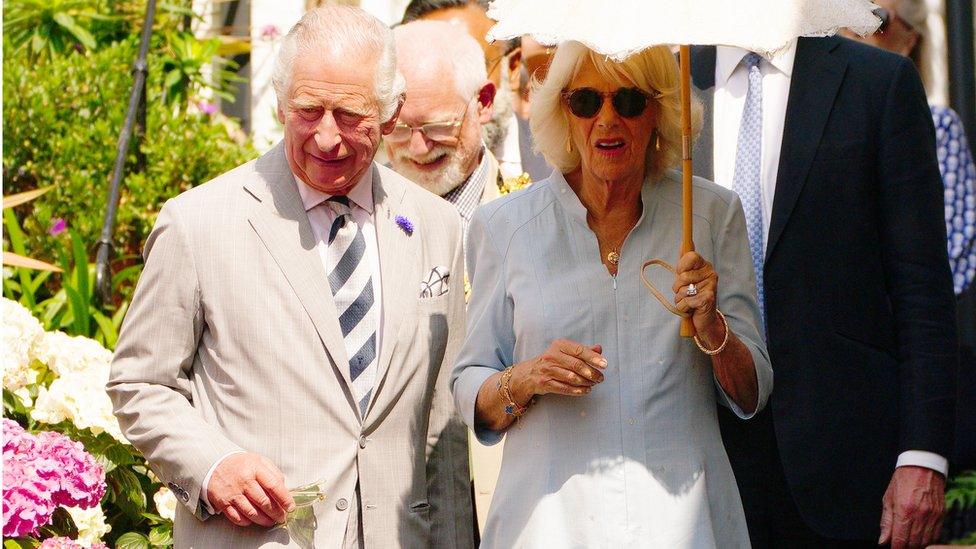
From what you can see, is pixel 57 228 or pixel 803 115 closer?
pixel 803 115

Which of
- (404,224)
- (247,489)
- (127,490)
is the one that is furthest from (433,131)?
(247,489)

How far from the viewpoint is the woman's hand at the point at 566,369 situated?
3422 mm

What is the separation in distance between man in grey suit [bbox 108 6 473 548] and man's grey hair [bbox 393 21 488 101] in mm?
1283

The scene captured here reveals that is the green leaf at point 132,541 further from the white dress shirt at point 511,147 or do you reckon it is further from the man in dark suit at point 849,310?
the man in dark suit at point 849,310

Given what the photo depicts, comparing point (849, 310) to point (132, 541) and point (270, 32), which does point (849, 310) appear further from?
point (270, 32)

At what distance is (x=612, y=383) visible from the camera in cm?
362

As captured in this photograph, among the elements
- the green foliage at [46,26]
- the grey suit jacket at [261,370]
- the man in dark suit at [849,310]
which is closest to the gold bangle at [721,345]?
the man in dark suit at [849,310]

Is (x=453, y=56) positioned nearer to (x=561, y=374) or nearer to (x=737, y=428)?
(x=737, y=428)

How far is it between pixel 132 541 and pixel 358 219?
187cm

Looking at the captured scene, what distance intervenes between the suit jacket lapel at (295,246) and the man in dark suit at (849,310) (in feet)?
3.91

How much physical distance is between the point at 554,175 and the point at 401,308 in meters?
0.53

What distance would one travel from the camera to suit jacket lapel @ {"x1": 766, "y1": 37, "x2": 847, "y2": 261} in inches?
164

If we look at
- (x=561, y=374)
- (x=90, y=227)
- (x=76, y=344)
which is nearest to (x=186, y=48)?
(x=90, y=227)

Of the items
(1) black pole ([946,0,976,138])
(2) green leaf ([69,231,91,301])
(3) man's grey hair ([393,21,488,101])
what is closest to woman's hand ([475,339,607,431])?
(3) man's grey hair ([393,21,488,101])
